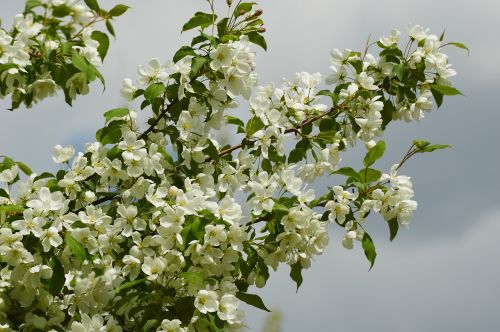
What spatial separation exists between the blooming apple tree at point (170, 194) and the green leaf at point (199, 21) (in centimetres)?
1

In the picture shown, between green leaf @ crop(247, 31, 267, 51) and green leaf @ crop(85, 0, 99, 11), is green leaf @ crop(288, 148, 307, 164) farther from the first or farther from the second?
green leaf @ crop(85, 0, 99, 11)

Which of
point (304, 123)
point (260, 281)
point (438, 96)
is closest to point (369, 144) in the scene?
point (304, 123)

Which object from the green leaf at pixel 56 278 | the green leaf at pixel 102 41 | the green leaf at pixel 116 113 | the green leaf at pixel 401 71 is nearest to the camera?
the green leaf at pixel 56 278

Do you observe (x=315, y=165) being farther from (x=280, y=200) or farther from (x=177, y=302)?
(x=177, y=302)

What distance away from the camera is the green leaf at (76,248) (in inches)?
146

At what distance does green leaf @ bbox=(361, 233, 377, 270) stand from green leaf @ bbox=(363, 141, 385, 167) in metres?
0.36

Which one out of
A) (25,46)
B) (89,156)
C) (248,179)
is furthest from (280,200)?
(25,46)

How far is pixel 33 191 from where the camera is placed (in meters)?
4.26

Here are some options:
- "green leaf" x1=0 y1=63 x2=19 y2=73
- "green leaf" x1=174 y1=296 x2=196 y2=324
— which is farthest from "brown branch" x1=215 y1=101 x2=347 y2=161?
"green leaf" x1=0 y1=63 x2=19 y2=73

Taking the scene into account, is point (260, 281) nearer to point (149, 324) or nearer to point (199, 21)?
point (149, 324)

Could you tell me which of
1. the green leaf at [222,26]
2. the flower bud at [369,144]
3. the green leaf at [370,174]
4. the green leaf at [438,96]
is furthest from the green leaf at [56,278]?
the green leaf at [438,96]

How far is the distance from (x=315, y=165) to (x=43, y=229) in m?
1.53

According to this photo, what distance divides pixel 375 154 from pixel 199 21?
3.62 ft

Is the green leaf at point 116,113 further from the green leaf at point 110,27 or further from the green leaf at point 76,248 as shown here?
the green leaf at point 76,248
